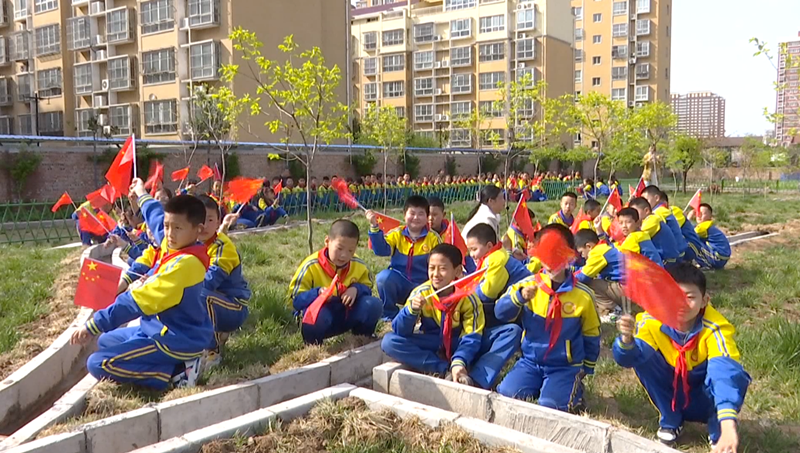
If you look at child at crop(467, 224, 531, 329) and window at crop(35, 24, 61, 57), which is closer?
child at crop(467, 224, 531, 329)

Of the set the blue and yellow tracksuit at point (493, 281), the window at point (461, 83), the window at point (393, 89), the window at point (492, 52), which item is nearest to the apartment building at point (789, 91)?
the blue and yellow tracksuit at point (493, 281)

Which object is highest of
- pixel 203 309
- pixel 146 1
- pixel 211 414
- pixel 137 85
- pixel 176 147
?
pixel 146 1

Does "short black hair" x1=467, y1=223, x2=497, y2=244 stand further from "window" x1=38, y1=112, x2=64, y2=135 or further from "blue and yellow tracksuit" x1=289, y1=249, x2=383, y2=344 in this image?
"window" x1=38, y1=112, x2=64, y2=135

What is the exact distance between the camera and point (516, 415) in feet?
13.1

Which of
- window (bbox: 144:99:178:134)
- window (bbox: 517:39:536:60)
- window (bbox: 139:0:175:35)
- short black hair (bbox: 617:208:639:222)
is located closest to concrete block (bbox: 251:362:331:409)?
short black hair (bbox: 617:208:639:222)

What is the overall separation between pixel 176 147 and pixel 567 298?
23850mm

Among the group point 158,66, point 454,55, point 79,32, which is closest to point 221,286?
point 158,66

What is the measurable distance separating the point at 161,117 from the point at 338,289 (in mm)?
36704

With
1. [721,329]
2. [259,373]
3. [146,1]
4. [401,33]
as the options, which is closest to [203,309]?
[259,373]

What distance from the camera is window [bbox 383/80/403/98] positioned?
59688 mm

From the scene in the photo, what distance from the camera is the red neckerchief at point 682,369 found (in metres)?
3.89

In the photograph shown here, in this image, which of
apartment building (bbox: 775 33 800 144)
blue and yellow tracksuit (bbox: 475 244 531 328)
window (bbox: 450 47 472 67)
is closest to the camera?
blue and yellow tracksuit (bbox: 475 244 531 328)

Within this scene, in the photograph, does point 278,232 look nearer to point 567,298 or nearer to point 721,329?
point 567,298

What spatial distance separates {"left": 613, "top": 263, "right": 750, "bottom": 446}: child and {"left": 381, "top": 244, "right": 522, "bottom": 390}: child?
3.34 ft
